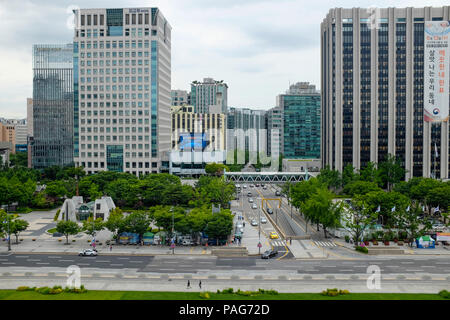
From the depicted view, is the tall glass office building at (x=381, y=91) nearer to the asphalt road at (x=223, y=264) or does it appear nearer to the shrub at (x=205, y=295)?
the asphalt road at (x=223, y=264)

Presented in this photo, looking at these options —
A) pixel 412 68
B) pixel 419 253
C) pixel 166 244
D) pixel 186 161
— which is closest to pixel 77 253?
pixel 166 244

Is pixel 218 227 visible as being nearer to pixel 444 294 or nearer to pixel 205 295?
pixel 205 295

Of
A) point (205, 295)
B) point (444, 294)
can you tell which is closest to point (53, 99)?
point (205, 295)

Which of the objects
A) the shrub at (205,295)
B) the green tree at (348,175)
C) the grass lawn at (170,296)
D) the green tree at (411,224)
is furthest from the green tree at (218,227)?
the green tree at (348,175)

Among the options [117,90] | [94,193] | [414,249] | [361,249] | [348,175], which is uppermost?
[117,90]

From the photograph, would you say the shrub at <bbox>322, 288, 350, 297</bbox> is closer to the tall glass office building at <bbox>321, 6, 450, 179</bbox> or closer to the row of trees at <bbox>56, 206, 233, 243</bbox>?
the row of trees at <bbox>56, 206, 233, 243</bbox>

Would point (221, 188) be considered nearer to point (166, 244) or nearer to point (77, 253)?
point (166, 244)
